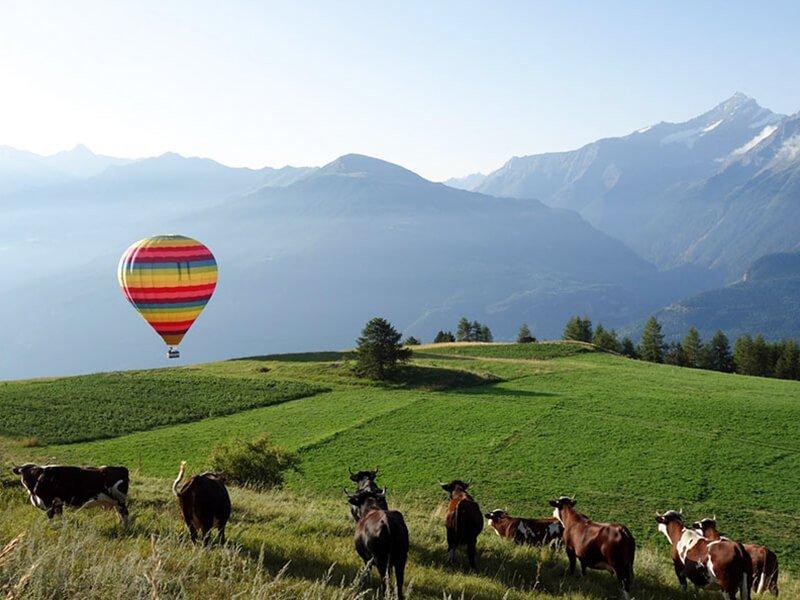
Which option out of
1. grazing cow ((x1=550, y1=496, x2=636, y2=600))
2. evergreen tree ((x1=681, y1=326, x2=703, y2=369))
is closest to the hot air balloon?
grazing cow ((x1=550, y1=496, x2=636, y2=600))

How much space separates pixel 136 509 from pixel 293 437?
99.6 feet

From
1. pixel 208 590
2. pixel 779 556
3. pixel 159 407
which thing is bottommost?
pixel 779 556

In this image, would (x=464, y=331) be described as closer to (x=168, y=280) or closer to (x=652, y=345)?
(x=652, y=345)

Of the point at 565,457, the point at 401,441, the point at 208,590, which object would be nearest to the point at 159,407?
the point at 401,441

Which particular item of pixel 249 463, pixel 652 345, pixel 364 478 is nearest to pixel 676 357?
pixel 652 345

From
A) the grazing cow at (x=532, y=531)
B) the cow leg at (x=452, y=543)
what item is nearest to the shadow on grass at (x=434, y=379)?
the grazing cow at (x=532, y=531)

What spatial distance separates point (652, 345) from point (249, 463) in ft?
317

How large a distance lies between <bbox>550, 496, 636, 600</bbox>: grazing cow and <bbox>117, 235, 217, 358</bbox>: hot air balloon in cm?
2982

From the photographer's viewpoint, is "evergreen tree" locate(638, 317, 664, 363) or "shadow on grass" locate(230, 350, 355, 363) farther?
"evergreen tree" locate(638, 317, 664, 363)

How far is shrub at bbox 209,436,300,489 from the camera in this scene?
85.0ft

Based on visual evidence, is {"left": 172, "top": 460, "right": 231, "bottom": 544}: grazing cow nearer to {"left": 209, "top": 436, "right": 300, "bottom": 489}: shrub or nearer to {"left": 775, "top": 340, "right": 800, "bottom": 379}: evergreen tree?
{"left": 209, "top": 436, "right": 300, "bottom": 489}: shrub

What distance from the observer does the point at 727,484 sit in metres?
34.0

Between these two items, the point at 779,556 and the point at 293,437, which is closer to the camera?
the point at 779,556

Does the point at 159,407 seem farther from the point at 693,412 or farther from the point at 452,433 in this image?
the point at 693,412
